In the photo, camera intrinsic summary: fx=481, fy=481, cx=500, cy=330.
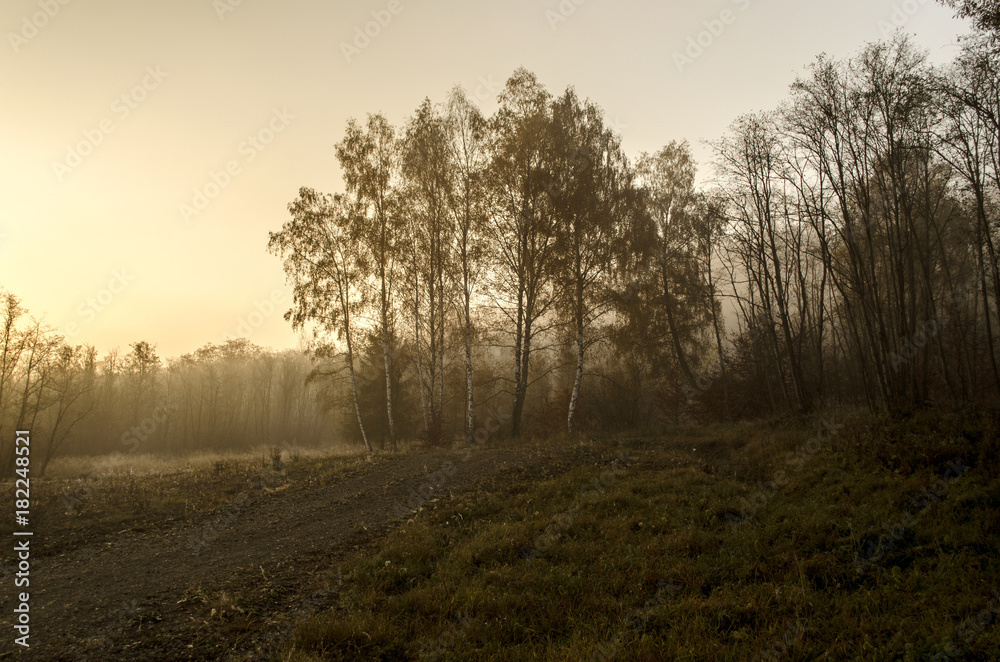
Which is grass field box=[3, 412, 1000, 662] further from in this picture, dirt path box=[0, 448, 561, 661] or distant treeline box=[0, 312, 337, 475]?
distant treeline box=[0, 312, 337, 475]

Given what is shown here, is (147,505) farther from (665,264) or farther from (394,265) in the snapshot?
(665,264)

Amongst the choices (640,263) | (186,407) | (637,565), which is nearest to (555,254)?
(640,263)

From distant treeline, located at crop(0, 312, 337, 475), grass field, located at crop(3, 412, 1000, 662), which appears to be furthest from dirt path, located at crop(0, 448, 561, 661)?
distant treeline, located at crop(0, 312, 337, 475)

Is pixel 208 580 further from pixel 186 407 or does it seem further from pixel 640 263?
pixel 186 407

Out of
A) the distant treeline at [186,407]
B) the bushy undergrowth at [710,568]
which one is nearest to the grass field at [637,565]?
the bushy undergrowth at [710,568]

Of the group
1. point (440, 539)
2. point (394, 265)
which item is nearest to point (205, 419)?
point (394, 265)

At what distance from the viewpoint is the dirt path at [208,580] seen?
4.91 meters

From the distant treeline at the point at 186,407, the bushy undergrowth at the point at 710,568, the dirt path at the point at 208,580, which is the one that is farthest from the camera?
the distant treeline at the point at 186,407

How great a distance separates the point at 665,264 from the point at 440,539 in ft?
68.9

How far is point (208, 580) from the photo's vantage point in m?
6.49

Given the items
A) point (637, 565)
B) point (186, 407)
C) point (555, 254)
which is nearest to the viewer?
point (637, 565)

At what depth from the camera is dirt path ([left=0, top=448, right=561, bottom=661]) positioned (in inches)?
193

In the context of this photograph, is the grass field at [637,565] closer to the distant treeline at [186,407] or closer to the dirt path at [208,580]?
the dirt path at [208,580]

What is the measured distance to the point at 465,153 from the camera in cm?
2048
